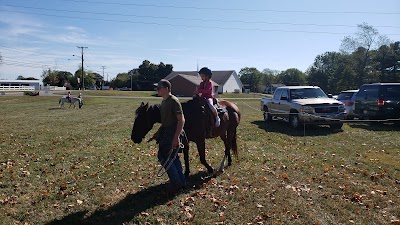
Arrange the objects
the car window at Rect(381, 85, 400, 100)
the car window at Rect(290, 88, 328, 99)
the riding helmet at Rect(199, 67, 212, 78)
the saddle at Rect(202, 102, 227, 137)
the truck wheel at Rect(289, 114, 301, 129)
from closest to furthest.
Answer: the saddle at Rect(202, 102, 227, 137), the riding helmet at Rect(199, 67, 212, 78), the truck wheel at Rect(289, 114, 301, 129), the car window at Rect(381, 85, 400, 100), the car window at Rect(290, 88, 328, 99)

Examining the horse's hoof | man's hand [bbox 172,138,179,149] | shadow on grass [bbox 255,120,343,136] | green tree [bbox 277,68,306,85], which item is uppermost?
green tree [bbox 277,68,306,85]

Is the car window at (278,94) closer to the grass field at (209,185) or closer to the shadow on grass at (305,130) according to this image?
the shadow on grass at (305,130)

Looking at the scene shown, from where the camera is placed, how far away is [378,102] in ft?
52.1

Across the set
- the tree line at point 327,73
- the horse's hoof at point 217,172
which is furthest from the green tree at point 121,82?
the horse's hoof at point 217,172

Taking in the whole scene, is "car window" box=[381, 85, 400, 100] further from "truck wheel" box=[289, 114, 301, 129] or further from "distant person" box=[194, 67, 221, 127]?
"distant person" box=[194, 67, 221, 127]

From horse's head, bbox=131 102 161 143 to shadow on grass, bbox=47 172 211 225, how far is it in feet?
3.43

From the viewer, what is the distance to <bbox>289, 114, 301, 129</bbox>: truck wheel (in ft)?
50.6

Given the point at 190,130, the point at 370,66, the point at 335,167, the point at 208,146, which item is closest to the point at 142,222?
the point at 190,130

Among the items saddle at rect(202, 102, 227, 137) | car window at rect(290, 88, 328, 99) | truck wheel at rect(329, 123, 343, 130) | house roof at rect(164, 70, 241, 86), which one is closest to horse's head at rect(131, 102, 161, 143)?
saddle at rect(202, 102, 227, 137)

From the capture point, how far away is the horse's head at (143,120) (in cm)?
631

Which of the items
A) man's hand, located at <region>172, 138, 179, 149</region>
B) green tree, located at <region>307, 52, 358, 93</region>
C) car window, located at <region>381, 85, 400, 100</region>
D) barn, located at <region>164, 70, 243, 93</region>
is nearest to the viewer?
man's hand, located at <region>172, 138, 179, 149</region>

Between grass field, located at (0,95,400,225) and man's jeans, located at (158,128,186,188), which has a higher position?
man's jeans, located at (158,128,186,188)

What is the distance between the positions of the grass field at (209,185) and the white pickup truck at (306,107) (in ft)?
9.33

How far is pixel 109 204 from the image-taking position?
585cm
